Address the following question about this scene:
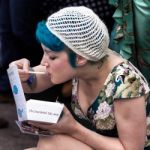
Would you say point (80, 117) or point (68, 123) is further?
point (80, 117)

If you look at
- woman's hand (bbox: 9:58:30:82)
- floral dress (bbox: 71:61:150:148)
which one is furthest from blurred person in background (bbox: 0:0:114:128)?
floral dress (bbox: 71:61:150:148)

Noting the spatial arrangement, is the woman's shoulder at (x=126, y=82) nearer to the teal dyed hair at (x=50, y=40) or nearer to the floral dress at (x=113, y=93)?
the floral dress at (x=113, y=93)

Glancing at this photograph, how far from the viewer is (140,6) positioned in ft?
5.65

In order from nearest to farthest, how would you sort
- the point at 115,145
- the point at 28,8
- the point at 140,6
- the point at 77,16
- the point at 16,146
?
the point at 77,16 → the point at 115,145 → the point at 140,6 → the point at 28,8 → the point at 16,146

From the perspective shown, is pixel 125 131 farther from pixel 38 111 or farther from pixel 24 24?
pixel 24 24

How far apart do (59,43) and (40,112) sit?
0.82 feet

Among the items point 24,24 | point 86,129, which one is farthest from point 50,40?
point 24,24

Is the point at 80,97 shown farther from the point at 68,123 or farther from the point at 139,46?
the point at 139,46

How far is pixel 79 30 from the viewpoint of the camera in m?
1.48

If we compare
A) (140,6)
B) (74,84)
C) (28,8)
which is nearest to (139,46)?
(140,6)

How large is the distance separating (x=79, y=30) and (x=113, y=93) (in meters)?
0.26

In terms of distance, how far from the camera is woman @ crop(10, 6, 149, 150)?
1.49m

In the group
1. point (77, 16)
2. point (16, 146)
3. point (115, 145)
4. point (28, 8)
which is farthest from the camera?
point (16, 146)

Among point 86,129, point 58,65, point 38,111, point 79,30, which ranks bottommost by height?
point 86,129
